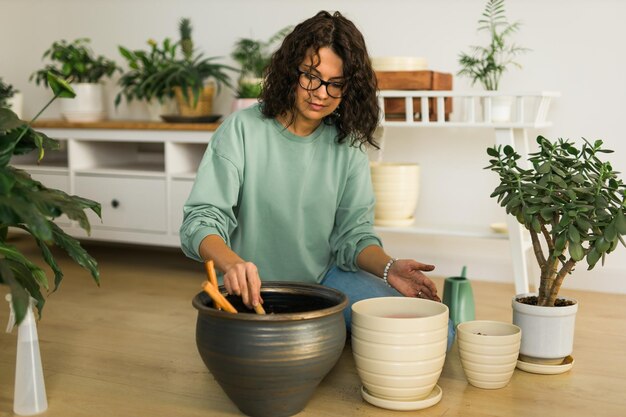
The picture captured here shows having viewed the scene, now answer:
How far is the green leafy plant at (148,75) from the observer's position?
3.34 meters

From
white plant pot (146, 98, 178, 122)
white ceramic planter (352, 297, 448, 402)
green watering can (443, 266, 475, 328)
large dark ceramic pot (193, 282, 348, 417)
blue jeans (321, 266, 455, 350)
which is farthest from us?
white plant pot (146, 98, 178, 122)

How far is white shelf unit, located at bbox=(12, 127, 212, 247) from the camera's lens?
125 inches

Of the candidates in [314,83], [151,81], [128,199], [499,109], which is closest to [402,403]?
[314,83]

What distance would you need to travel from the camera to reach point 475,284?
3.07 meters

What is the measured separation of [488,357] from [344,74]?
0.74 m

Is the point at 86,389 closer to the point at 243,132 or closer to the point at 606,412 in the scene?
the point at 243,132

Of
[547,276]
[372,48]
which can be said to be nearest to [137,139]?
[372,48]

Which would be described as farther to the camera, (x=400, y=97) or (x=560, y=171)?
(x=400, y=97)

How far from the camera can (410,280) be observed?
1889mm

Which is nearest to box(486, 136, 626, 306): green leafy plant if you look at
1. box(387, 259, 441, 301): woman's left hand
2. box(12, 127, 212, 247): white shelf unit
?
box(387, 259, 441, 301): woman's left hand

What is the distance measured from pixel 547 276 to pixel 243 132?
829 mm

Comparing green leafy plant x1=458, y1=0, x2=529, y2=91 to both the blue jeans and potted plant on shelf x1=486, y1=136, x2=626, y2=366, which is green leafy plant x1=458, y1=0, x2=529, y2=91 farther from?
the blue jeans

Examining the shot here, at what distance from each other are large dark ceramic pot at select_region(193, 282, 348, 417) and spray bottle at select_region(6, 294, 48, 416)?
1.19 ft

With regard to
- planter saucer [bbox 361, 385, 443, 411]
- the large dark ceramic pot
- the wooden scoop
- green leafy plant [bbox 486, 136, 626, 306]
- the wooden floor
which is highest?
green leafy plant [bbox 486, 136, 626, 306]
